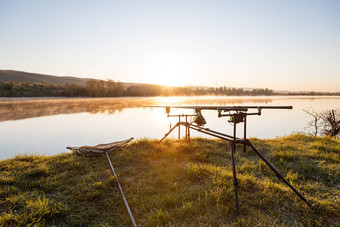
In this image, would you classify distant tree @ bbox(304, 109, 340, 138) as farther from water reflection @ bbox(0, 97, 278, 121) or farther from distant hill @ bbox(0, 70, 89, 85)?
distant hill @ bbox(0, 70, 89, 85)

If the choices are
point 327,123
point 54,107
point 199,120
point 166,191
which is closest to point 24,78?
point 54,107

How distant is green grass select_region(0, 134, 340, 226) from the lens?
10.4 feet

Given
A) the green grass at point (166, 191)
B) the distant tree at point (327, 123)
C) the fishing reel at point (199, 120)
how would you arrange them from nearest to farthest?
1. the green grass at point (166, 191)
2. the fishing reel at point (199, 120)
3. the distant tree at point (327, 123)

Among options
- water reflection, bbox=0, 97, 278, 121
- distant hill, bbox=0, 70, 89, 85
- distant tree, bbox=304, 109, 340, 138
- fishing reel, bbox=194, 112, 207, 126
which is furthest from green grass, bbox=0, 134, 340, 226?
distant hill, bbox=0, 70, 89, 85

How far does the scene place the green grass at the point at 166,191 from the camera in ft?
10.4

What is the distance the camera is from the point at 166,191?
3979 millimetres

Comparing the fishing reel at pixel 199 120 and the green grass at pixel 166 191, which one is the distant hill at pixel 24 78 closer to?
the green grass at pixel 166 191

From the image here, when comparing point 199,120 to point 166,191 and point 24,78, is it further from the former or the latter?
point 24,78

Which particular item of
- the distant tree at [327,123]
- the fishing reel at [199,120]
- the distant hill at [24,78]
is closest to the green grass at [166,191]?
the fishing reel at [199,120]

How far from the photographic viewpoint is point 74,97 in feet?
171

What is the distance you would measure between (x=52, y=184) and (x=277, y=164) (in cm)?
643

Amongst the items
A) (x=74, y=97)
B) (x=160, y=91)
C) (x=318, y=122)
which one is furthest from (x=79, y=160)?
(x=160, y=91)

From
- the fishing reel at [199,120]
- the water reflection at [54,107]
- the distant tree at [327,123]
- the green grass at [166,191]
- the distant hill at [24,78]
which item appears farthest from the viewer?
the distant hill at [24,78]

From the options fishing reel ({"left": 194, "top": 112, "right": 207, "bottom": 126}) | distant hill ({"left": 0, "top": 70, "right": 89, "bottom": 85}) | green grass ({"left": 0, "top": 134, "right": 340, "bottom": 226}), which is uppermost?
distant hill ({"left": 0, "top": 70, "right": 89, "bottom": 85})
